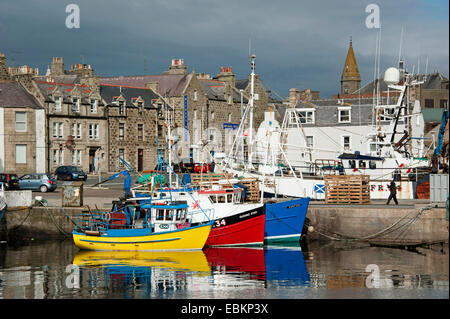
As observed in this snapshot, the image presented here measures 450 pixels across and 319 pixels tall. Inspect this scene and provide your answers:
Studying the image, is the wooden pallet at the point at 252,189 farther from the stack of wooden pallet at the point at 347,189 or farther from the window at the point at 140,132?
the window at the point at 140,132

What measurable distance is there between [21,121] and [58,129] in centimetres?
356

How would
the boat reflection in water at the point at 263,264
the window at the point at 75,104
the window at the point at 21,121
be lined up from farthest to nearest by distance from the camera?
the window at the point at 75,104 < the window at the point at 21,121 < the boat reflection in water at the point at 263,264

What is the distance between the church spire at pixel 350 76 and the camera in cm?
11469

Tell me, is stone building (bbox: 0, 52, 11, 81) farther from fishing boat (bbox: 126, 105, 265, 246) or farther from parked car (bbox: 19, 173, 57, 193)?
fishing boat (bbox: 126, 105, 265, 246)

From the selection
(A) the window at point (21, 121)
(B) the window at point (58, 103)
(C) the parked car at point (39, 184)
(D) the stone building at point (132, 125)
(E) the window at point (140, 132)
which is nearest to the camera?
(C) the parked car at point (39, 184)

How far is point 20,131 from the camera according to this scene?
5541cm

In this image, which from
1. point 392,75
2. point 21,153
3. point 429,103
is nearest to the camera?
point 392,75

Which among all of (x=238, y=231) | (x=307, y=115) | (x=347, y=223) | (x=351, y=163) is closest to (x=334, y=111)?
(x=307, y=115)

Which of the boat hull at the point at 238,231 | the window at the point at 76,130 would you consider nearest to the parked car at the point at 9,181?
the window at the point at 76,130

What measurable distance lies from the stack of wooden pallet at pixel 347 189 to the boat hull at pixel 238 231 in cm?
448

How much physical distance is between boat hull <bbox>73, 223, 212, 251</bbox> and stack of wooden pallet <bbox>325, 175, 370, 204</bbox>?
22.4 ft

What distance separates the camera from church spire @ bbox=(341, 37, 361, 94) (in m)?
115

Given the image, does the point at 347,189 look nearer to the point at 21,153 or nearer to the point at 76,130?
the point at 21,153

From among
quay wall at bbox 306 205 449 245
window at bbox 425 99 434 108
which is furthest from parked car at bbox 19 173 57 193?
window at bbox 425 99 434 108
